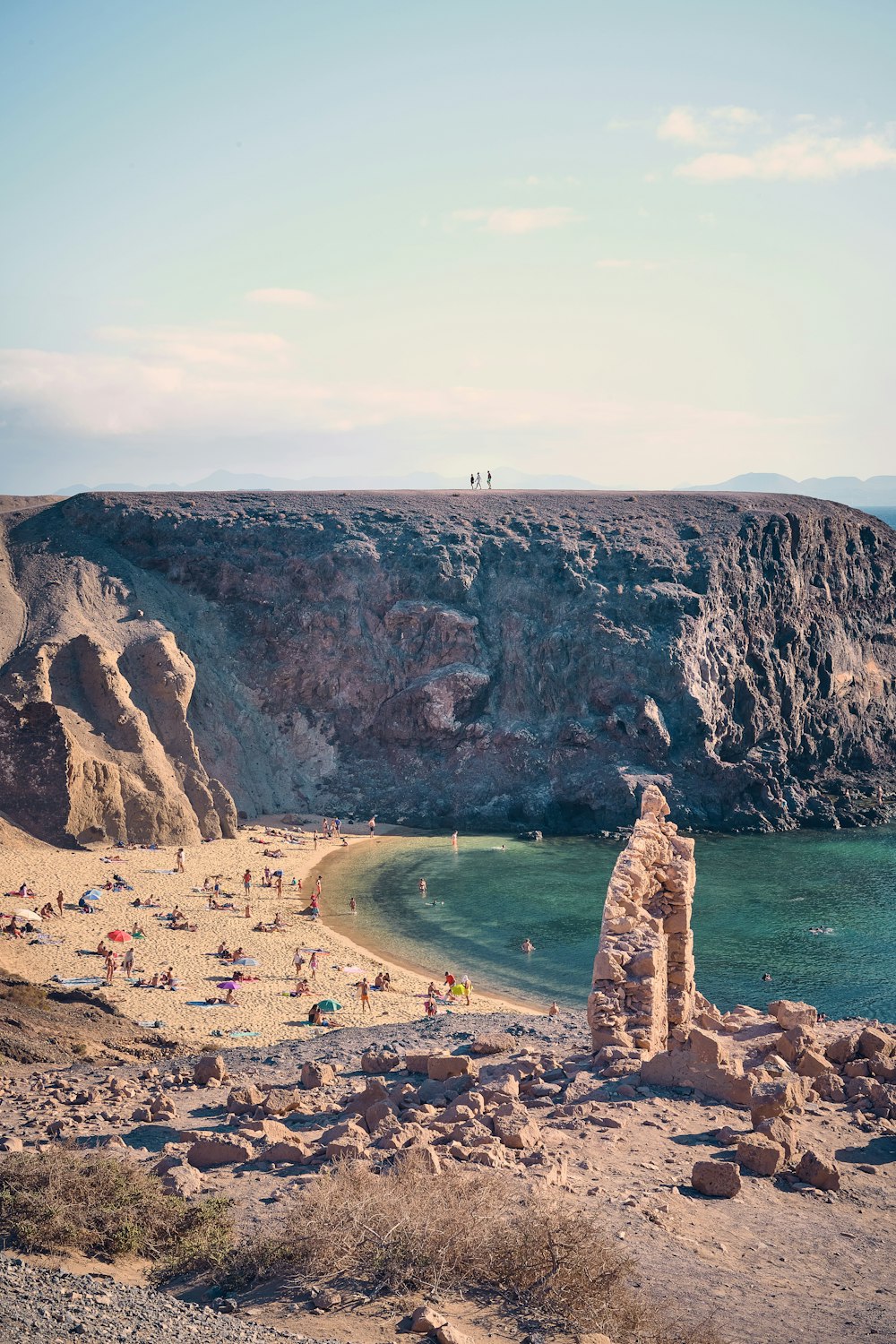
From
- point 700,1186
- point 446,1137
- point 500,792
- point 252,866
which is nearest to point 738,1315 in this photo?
point 700,1186

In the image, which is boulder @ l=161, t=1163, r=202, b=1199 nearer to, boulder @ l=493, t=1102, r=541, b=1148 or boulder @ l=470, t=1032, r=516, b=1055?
boulder @ l=493, t=1102, r=541, b=1148

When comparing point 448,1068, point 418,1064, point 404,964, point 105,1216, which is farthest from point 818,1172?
point 404,964

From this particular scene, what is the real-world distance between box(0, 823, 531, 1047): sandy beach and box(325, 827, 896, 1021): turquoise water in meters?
1.50

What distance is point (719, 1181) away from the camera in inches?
496

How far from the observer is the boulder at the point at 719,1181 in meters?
12.6

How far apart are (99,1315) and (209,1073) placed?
905cm

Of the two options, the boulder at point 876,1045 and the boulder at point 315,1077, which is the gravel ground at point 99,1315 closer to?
the boulder at point 315,1077

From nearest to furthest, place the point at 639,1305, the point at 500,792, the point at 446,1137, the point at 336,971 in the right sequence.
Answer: the point at 639,1305
the point at 446,1137
the point at 336,971
the point at 500,792

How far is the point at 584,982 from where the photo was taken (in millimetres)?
34531

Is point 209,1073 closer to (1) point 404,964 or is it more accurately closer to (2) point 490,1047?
(2) point 490,1047

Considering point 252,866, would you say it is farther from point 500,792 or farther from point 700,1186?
point 700,1186

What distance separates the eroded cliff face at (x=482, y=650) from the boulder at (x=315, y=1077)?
30.9 m

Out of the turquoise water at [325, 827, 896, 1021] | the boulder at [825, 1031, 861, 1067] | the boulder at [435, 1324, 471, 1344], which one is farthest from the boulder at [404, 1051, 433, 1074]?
the turquoise water at [325, 827, 896, 1021]

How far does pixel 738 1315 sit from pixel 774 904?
109ft
